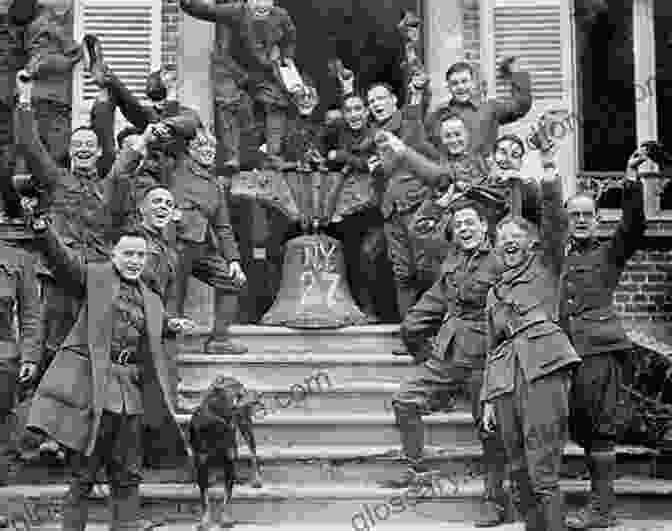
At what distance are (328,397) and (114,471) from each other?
1926 mm

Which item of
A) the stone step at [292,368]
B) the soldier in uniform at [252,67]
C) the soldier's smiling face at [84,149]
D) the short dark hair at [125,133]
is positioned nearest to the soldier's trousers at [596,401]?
the stone step at [292,368]

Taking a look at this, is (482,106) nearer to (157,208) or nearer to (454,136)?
(454,136)

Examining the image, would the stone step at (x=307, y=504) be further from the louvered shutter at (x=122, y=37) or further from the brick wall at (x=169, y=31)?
the brick wall at (x=169, y=31)

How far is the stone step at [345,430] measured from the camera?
277 inches

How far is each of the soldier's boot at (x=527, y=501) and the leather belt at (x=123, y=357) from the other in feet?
6.97

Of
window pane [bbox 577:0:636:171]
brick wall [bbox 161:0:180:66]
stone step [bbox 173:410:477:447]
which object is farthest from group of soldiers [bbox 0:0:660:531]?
window pane [bbox 577:0:636:171]

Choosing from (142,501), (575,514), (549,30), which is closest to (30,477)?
(142,501)

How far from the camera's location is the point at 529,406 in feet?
19.0

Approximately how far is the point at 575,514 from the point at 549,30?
452 centimetres

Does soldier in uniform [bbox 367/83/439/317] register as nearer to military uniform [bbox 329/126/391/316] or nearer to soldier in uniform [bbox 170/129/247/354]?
military uniform [bbox 329/126/391/316]

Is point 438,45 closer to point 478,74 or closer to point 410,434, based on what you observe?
point 478,74

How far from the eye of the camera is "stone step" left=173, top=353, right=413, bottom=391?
303 inches

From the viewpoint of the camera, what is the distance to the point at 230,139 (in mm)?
8797

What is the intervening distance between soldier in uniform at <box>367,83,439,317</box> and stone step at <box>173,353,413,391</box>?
0.48 meters
